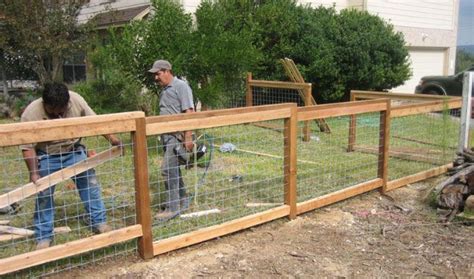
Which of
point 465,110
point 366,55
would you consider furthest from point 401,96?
point 366,55

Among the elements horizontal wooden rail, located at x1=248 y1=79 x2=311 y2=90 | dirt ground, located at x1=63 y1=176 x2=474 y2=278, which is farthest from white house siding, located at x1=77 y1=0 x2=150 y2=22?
dirt ground, located at x1=63 y1=176 x2=474 y2=278

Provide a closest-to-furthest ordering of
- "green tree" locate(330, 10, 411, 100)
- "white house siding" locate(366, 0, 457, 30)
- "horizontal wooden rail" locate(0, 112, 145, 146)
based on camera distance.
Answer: "horizontal wooden rail" locate(0, 112, 145, 146), "green tree" locate(330, 10, 411, 100), "white house siding" locate(366, 0, 457, 30)

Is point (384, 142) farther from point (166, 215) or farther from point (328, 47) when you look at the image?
point (328, 47)

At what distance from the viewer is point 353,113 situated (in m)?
5.62

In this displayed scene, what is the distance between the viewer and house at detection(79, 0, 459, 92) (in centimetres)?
1883

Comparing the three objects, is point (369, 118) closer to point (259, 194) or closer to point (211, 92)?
point (211, 92)

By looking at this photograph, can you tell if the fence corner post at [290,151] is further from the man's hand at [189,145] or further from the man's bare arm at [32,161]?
the man's bare arm at [32,161]

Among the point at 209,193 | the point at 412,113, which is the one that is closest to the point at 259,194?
the point at 209,193

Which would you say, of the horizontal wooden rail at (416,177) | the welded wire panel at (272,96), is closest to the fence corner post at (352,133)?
the horizontal wooden rail at (416,177)

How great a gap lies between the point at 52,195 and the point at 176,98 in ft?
5.59

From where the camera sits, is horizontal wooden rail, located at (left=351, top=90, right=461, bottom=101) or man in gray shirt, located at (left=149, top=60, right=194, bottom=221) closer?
man in gray shirt, located at (left=149, top=60, right=194, bottom=221)

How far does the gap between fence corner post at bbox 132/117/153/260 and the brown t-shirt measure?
72 centimetres

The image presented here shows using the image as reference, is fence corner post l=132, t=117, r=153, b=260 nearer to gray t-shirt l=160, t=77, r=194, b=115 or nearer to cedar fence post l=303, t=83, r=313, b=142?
gray t-shirt l=160, t=77, r=194, b=115

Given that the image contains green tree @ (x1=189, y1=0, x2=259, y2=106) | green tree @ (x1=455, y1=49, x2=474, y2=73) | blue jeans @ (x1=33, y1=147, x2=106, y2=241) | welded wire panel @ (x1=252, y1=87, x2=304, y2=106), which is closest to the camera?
blue jeans @ (x1=33, y1=147, x2=106, y2=241)
